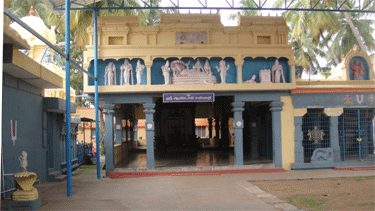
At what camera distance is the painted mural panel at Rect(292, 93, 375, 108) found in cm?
1369

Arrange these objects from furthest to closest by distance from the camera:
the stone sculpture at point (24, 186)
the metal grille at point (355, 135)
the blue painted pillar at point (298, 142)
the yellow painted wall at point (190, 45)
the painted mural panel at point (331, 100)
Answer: the metal grille at point (355, 135) < the painted mural panel at point (331, 100) < the blue painted pillar at point (298, 142) < the yellow painted wall at point (190, 45) < the stone sculpture at point (24, 186)

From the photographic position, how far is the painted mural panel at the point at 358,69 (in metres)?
14.3

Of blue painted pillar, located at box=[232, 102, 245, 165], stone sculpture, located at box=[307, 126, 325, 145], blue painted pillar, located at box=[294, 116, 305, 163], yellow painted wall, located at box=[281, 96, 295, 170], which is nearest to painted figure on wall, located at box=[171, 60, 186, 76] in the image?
blue painted pillar, located at box=[232, 102, 245, 165]

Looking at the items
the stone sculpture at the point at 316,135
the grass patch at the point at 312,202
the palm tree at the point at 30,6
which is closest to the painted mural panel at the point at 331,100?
the stone sculpture at the point at 316,135

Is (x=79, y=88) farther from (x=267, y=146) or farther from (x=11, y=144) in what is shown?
(x=11, y=144)

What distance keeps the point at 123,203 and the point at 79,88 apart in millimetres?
23702

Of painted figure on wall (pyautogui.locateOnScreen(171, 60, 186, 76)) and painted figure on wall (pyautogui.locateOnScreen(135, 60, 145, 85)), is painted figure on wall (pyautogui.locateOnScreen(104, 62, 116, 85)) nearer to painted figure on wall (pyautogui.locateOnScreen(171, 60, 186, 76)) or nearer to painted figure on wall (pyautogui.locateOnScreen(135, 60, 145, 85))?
painted figure on wall (pyautogui.locateOnScreen(135, 60, 145, 85))

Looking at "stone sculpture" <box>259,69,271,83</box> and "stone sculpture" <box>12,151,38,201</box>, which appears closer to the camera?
"stone sculpture" <box>12,151,38,201</box>

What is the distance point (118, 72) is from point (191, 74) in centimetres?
284

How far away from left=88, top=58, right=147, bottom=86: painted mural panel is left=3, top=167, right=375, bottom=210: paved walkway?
12.1ft

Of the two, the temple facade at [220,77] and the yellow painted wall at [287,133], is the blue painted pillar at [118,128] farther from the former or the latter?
the yellow painted wall at [287,133]

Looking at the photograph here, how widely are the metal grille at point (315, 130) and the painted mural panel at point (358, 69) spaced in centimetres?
198

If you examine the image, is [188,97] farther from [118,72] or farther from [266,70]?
[266,70]

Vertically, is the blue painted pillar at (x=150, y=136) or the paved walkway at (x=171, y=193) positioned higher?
the blue painted pillar at (x=150, y=136)
